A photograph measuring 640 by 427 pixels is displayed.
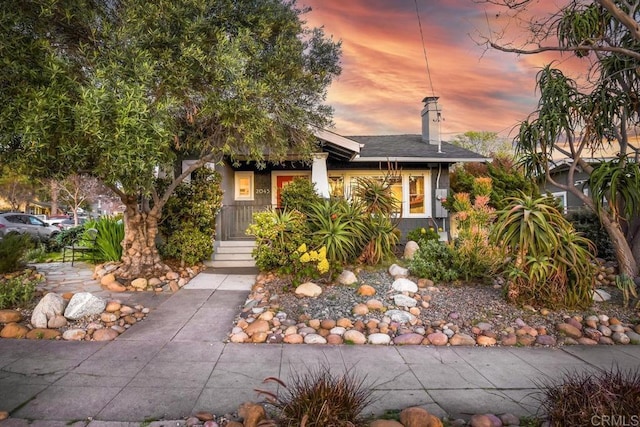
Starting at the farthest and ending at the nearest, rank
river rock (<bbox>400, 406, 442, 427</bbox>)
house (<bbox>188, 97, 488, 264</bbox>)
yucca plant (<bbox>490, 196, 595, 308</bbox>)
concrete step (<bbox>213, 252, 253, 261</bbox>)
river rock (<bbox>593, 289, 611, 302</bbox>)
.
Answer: house (<bbox>188, 97, 488, 264</bbox>) < concrete step (<bbox>213, 252, 253, 261</bbox>) < river rock (<bbox>593, 289, 611, 302</bbox>) < yucca plant (<bbox>490, 196, 595, 308</bbox>) < river rock (<bbox>400, 406, 442, 427</bbox>)

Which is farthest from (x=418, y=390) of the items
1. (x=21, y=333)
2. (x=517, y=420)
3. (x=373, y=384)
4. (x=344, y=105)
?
(x=344, y=105)

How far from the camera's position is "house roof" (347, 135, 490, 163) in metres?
11.4

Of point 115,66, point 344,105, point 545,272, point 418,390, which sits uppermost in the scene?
point 344,105

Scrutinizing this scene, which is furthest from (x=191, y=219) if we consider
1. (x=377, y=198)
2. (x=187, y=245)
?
(x=377, y=198)

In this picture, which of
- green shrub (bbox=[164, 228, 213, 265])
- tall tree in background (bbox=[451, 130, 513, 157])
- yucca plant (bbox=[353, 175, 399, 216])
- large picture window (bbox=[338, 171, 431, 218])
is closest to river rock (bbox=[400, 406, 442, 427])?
yucca plant (bbox=[353, 175, 399, 216])

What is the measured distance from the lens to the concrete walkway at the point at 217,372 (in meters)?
2.83

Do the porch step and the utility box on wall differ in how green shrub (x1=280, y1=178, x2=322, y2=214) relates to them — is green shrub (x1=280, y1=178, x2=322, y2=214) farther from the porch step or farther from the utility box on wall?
the utility box on wall

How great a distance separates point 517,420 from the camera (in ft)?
8.52

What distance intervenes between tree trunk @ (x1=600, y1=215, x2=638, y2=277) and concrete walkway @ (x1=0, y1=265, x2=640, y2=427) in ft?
6.91

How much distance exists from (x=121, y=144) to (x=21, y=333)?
2.81m

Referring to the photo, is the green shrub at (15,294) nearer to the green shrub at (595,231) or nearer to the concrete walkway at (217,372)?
the concrete walkway at (217,372)

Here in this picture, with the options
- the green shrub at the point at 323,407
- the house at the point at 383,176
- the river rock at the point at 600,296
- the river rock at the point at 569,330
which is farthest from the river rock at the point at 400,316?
the house at the point at 383,176

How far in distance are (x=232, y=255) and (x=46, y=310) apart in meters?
4.94

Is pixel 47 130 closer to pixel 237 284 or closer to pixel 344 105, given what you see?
pixel 237 284
